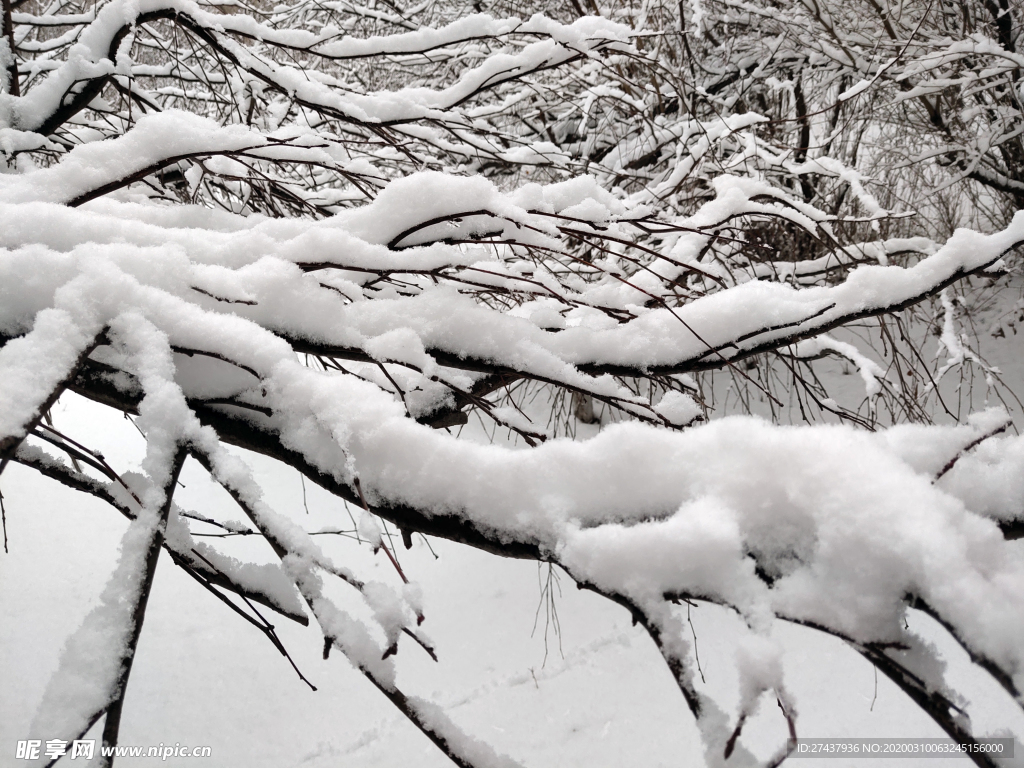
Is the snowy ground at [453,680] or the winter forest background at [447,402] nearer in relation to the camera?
the winter forest background at [447,402]

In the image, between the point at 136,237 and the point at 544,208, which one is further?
the point at 544,208

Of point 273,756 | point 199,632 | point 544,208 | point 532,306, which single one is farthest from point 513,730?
point 544,208

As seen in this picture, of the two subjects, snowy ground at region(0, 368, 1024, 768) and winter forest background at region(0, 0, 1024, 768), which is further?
snowy ground at region(0, 368, 1024, 768)

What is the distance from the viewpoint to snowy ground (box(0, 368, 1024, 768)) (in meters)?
3.23

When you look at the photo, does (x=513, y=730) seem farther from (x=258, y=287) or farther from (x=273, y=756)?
(x=258, y=287)

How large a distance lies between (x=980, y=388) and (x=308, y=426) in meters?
6.80

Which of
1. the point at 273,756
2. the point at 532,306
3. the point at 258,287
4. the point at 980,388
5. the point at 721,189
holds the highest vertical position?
the point at 980,388

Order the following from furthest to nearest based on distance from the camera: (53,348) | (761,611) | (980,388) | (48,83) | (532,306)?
(980,388), (48,83), (532,306), (53,348), (761,611)

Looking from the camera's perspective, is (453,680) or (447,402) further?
(453,680)

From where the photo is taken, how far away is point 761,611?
468 millimetres

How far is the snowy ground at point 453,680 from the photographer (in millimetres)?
3230

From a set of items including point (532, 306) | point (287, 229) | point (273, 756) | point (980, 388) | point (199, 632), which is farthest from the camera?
point (980, 388)

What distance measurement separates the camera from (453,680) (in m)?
3.77

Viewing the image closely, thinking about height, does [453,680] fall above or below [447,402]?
below
